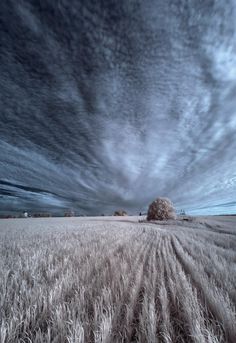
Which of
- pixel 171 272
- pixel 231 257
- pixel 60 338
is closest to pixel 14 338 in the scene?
pixel 60 338

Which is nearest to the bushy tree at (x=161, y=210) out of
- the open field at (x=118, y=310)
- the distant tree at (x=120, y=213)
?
the open field at (x=118, y=310)

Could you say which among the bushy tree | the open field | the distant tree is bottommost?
the open field

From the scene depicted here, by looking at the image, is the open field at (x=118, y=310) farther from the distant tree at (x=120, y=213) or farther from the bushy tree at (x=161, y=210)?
the distant tree at (x=120, y=213)

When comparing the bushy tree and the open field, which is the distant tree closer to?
the bushy tree

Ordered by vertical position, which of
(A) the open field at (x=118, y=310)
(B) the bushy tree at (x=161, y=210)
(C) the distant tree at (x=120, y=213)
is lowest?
(A) the open field at (x=118, y=310)

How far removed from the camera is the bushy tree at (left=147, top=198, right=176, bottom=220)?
31.4 metres

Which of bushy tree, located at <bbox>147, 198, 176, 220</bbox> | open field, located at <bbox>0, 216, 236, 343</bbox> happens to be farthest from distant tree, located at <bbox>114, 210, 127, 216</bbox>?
open field, located at <bbox>0, 216, 236, 343</bbox>

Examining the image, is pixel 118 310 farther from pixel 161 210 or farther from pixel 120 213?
pixel 120 213

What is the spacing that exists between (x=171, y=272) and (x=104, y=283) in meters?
1.20

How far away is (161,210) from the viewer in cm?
3181

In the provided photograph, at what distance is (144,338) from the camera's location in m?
1.47

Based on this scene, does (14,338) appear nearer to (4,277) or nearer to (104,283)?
(104,283)

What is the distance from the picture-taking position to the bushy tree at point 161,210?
31.4 metres

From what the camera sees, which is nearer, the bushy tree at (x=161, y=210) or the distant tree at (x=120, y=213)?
the bushy tree at (x=161, y=210)
